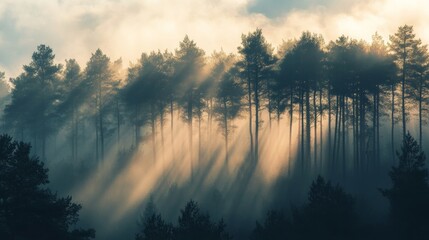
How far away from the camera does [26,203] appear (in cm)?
1809

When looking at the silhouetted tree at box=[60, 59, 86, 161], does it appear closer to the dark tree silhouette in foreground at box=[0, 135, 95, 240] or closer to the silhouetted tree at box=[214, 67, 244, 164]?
the silhouetted tree at box=[214, 67, 244, 164]

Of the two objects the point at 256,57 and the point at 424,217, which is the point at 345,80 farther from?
the point at 424,217

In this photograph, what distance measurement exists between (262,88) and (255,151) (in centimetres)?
627

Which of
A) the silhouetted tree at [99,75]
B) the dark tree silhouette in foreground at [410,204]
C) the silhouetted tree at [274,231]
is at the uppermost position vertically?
the silhouetted tree at [99,75]

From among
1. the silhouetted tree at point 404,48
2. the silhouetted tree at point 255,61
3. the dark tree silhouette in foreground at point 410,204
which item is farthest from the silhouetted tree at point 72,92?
the dark tree silhouette in foreground at point 410,204

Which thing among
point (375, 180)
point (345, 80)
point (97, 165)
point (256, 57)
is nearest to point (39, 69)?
point (97, 165)

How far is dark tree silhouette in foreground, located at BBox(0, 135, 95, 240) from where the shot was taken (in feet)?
58.9

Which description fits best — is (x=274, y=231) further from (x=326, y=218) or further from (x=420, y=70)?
(x=420, y=70)

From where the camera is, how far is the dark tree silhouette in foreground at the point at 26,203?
17938mm

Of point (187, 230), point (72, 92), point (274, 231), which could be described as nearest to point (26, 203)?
point (187, 230)

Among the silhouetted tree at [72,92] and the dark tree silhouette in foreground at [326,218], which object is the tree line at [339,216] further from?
the silhouetted tree at [72,92]

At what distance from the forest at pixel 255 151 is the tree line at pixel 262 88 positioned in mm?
147

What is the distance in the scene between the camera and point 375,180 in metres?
42.8

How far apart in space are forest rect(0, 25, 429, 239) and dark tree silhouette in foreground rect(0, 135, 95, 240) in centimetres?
424
